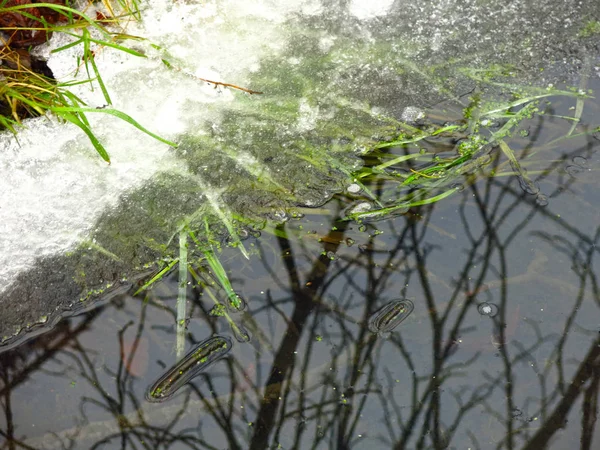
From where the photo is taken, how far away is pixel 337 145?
7.32 feet

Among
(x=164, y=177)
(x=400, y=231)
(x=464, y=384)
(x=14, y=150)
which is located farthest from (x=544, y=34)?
(x=14, y=150)

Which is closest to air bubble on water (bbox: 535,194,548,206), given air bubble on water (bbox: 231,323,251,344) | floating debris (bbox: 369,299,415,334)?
floating debris (bbox: 369,299,415,334)

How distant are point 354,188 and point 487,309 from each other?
0.64m

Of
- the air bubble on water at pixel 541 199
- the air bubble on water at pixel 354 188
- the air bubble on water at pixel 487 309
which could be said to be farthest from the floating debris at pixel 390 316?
the air bubble on water at pixel 541 199

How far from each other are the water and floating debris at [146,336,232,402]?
23mm

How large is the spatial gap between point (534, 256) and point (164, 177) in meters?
1.38

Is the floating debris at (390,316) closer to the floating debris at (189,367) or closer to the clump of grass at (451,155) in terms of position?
the clump of grass at (451,155)

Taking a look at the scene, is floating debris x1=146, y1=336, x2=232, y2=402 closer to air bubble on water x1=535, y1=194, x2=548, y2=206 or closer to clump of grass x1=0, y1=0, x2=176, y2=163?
clump of grass x1=0, y1=0, x2=176, y2=163

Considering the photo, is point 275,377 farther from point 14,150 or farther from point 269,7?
point 269,7

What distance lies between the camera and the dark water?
1.82 meters

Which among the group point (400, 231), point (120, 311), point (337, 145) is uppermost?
point (337, 145)

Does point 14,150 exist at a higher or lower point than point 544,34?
lower

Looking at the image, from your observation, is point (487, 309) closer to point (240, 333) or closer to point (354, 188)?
point (354, 188)

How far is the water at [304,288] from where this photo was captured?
72.2 inches
